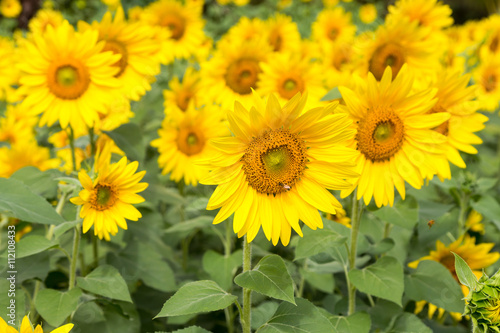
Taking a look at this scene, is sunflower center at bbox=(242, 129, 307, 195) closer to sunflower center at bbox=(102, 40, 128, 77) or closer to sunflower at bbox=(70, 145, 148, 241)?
sunflower at bbox=(70, 145, 148, 241)

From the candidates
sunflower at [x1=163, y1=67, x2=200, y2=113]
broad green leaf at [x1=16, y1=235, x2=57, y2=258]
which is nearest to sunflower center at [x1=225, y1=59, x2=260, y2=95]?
sunflower at [x1=163, y1=67, x2=200, y2=113]

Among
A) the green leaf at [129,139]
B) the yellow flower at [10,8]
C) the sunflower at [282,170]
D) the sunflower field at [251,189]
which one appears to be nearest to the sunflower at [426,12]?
the sunflower field at [251,189]

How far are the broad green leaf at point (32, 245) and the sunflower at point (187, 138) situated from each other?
908 mm

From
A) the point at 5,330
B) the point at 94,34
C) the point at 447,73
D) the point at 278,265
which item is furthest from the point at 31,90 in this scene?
the point at 447,73

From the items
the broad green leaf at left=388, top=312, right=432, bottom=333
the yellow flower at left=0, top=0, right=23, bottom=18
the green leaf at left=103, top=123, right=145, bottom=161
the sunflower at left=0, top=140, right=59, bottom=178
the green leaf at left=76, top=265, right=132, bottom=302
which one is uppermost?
the yellow flower at left=0, top=0, right=23, bottom=18

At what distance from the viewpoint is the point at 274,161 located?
4.40ft

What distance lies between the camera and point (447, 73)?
173 cm

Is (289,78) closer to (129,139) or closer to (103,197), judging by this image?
(129,139)

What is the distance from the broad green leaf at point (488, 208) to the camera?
195 cm

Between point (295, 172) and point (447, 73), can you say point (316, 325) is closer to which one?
point (295, 172)

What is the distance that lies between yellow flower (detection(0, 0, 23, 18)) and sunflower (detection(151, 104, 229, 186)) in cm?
524

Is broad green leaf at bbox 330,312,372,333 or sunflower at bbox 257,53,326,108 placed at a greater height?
sunflower at bbox 257,53,326,108

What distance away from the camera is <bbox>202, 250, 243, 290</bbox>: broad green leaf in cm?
198

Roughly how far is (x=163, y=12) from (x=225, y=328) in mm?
1984
